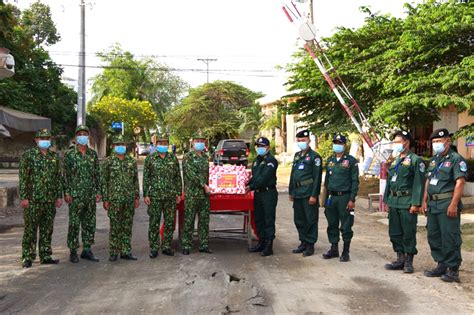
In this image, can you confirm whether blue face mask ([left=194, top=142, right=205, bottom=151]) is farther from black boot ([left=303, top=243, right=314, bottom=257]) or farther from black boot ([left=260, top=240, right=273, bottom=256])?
black boot ([left=303, top=243, right=314, bottom=257])

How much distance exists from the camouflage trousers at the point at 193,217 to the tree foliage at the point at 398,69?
6.80 metres

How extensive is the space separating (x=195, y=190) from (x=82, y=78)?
63.2ft

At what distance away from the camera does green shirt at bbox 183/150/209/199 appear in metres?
8.22

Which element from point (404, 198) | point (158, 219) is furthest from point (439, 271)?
point (158, 219)

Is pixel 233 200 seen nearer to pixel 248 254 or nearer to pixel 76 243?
pixel 248 254

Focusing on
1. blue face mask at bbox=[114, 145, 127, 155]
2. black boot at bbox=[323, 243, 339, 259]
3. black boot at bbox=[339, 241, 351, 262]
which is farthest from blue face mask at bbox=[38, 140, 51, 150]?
black boot at bbox=[339, 241, 351, 262]

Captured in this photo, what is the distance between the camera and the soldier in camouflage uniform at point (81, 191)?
7.68 meters

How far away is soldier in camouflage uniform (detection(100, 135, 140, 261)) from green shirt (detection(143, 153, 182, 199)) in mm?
185

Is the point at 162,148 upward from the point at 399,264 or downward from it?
upward

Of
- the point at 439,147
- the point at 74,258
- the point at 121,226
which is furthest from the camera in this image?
the point at 121,226

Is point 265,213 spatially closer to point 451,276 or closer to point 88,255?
point 88,255

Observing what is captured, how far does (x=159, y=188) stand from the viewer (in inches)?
316

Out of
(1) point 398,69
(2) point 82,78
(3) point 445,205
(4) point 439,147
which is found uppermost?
(2) point 82,78

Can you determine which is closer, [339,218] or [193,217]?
[339,218]
